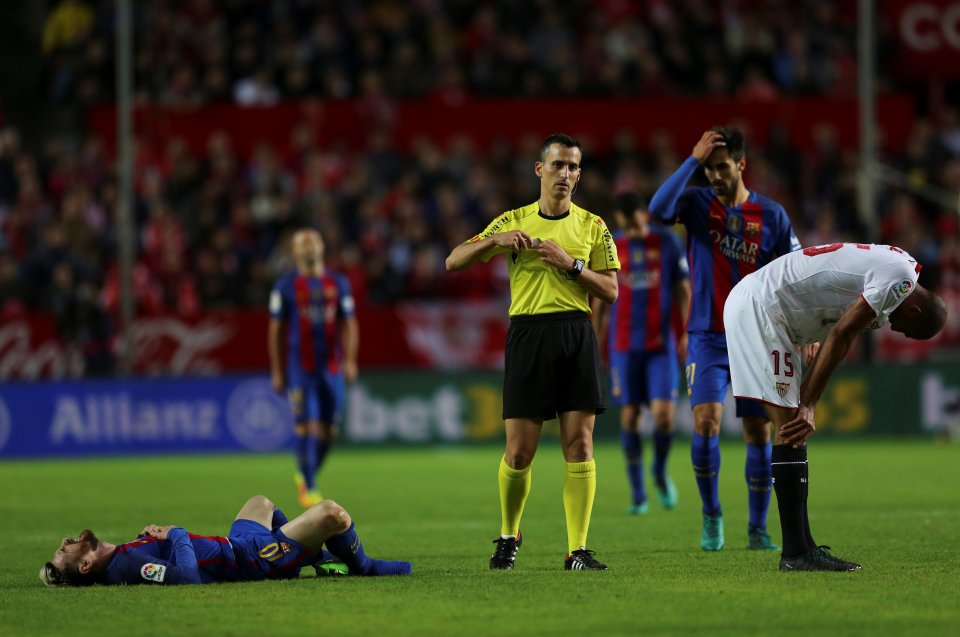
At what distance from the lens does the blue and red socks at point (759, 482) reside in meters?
10.3

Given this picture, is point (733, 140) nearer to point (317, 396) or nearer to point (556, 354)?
point (556, 354)

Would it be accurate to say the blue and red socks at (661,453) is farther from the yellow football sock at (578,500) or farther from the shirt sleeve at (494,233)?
the shirt sleeve at (494,233)

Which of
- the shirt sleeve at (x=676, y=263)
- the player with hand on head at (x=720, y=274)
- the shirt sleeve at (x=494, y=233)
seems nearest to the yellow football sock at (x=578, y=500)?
the shirt sleeve at (x=494, y=233)

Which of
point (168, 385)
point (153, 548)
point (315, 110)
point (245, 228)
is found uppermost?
point (315, 110)

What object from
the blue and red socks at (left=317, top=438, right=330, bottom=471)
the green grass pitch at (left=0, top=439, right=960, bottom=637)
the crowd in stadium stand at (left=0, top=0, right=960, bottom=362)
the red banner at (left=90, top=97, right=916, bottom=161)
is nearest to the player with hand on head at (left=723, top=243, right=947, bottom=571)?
the green grass pitch at (left=0, top=439, right=960, bottom=637)

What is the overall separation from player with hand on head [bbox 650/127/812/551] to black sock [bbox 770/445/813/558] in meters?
1.25

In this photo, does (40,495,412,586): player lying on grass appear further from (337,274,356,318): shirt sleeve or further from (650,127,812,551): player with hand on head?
(337,274,356,318): shirt sleeve

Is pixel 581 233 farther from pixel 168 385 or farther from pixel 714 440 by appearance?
pixel 168 385

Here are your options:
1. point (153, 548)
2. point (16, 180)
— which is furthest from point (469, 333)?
point (153, 548)

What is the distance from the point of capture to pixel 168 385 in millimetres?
21891

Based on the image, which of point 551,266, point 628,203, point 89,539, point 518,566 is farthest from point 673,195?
point 89,539

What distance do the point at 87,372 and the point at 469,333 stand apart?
5.48 meters

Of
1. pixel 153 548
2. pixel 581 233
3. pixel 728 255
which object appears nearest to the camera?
pixel 153 548

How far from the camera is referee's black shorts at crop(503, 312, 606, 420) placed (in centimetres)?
915
